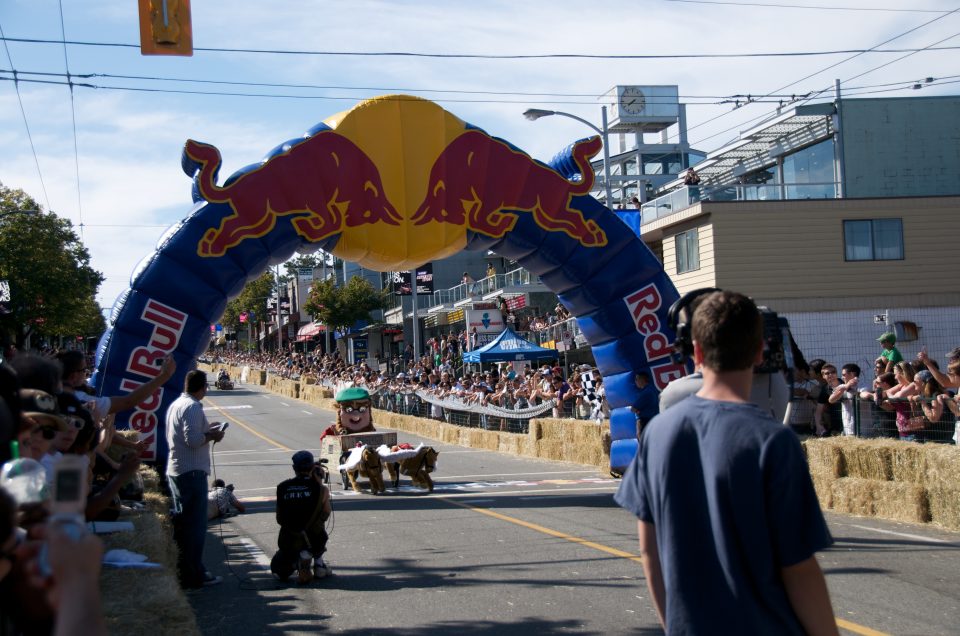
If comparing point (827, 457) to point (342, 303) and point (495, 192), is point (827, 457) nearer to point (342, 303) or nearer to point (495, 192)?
point (495, 192)

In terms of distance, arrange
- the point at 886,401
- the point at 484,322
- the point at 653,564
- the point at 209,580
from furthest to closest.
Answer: the point at 484,322 → the point at 886,401 → the point at 209,580 → the point at 653,564

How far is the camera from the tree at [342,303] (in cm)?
6150

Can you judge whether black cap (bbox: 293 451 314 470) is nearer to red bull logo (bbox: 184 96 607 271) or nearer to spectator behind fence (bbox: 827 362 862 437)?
red bull logo (bbox: 184 96 607 271)

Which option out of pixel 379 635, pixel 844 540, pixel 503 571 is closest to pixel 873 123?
pixel 844 540

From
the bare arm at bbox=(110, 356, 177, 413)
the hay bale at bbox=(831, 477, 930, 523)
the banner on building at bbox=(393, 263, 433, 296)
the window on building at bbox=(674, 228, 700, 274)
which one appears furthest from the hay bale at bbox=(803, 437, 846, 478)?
the banner on building at bbox=(393, 263, 433, 296)

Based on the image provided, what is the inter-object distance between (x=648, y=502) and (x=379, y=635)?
4.05m

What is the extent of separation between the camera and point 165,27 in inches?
381

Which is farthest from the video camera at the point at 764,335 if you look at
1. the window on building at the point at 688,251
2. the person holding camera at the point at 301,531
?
the window on building at the point at 688,251

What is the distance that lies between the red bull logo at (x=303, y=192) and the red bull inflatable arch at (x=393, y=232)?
1cm

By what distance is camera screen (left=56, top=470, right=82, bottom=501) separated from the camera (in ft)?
7.10

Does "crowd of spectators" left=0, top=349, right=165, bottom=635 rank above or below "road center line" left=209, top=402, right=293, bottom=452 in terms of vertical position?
above

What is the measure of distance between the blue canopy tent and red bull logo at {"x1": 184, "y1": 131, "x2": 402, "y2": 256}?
15.1 m

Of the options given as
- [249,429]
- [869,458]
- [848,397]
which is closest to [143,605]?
[869,458]

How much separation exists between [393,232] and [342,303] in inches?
1922
